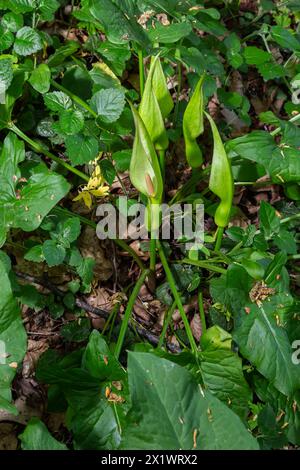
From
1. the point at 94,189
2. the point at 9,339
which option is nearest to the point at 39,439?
the point at 9,339

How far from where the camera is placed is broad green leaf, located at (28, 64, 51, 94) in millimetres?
1287

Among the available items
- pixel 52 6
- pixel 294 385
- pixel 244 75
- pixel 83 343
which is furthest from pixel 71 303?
pixel 244 75

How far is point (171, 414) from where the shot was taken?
2.72ft

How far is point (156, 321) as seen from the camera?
1.58 metres

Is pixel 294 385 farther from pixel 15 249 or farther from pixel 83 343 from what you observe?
→ pixel 15 249

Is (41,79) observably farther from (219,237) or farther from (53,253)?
(219,237)

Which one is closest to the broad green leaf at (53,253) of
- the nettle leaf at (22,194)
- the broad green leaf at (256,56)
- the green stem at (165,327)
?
the nettle leaf at (22,194)

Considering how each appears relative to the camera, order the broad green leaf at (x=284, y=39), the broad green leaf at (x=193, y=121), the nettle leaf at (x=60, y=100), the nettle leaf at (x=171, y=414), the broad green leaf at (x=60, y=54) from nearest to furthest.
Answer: the nettle leaf at (x=171, y=414)
the broad green leaf at (x=193, y=121)
the nettle leaf at (x=60, y=100)
the broad green leaf at (x=60, y=54)
the broad green leaf at (x=284, y=39)

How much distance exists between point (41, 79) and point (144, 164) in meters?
0.40

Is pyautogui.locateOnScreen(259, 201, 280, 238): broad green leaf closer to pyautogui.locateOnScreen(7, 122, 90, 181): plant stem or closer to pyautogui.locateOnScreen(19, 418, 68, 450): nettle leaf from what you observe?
pyautogui.locateOnScreen(7, 122, 90, 181): plant stem

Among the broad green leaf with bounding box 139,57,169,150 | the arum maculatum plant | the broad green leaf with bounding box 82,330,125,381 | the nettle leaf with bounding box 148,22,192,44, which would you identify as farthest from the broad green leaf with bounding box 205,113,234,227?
A: the broad green leaf with bounding box 82,330,125,381

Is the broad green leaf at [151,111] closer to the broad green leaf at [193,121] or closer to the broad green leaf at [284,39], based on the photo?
the broad green leaf at [193,121]
